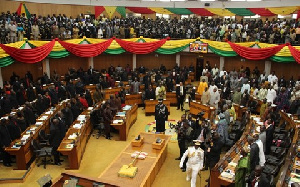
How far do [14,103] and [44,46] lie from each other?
4351mm

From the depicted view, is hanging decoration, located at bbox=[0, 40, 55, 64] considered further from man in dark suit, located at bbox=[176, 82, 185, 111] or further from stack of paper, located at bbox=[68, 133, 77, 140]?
man in dark suit, located at bbox=[176, 82, 185, 111]

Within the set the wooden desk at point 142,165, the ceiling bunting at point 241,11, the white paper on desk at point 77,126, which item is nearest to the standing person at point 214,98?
the wooden desk at point 142,165

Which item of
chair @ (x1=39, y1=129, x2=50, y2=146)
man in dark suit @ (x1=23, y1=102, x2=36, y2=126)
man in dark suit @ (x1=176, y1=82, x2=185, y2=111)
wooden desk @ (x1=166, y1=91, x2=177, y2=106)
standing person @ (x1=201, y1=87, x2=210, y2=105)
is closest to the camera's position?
chair @ (x1=39, y1=129, x2=50, y2=146)

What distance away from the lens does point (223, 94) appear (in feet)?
46.6

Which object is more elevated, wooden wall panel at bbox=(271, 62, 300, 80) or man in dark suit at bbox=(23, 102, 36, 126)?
wooden wall panel at bbox=(271, 62, 300, 80)

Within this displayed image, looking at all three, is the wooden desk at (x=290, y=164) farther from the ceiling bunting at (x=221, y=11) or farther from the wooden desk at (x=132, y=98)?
the ceiling bunting at (x=221, y=11)

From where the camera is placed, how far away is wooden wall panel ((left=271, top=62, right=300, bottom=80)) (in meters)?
17.9

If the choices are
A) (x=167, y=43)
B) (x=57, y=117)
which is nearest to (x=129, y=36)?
(x=167, y=43)

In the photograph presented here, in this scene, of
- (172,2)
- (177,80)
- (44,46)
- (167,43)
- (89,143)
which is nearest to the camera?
(89,143)

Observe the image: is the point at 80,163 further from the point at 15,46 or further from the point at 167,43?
the point at 167,43

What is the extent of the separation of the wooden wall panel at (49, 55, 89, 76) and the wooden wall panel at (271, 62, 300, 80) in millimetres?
12750

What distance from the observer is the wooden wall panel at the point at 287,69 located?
17938 mm

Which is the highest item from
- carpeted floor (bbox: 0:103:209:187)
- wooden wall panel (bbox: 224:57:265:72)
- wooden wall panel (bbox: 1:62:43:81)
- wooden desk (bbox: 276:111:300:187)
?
wooden wall panel (bbox: 224:57:265:72)

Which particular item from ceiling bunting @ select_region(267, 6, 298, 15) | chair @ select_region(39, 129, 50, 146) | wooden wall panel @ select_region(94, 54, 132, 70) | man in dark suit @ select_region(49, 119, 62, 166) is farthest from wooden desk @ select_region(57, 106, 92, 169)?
ceiling bunting @ select_region(267, 6, 298, 15)
